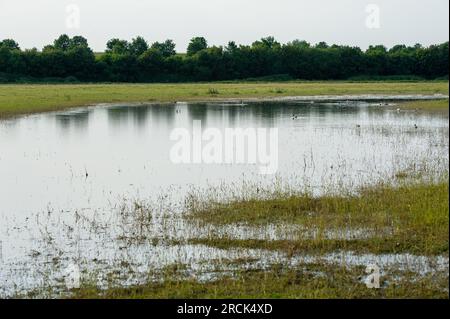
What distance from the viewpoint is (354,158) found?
28.5 meters

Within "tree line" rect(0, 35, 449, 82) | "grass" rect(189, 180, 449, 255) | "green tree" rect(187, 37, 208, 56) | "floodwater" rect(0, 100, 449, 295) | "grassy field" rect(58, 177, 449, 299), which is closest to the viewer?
"grassy field" rect(58, 177, 449, 299)

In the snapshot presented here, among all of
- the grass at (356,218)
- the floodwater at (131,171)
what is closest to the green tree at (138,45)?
the floodwater at (131,171)

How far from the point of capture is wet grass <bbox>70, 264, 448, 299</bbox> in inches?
443

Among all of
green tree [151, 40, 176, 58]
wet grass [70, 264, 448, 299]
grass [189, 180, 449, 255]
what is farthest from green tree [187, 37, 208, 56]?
wet grass [70, 264, 448, 299]

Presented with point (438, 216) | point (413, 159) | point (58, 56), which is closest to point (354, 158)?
point (413, 159)

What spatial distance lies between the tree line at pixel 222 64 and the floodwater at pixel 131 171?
289 feet

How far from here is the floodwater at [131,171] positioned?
14.7 meters

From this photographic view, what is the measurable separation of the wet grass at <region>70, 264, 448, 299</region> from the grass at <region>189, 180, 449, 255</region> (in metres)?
1.86

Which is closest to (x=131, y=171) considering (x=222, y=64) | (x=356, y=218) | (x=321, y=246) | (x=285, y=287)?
(x=356, y=218)

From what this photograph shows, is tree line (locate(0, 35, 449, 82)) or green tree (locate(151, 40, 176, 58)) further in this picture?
green tree (locate(151, 40, 176, 58))

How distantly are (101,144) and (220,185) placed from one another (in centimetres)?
1470

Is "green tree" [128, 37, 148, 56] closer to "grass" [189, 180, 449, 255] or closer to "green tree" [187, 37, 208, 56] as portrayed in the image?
"green tree" [187, 37, 208, 56]

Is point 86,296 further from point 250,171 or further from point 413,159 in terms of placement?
point 413,159

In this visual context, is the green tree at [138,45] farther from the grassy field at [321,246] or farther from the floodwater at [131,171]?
the grassy field at [321,246]
